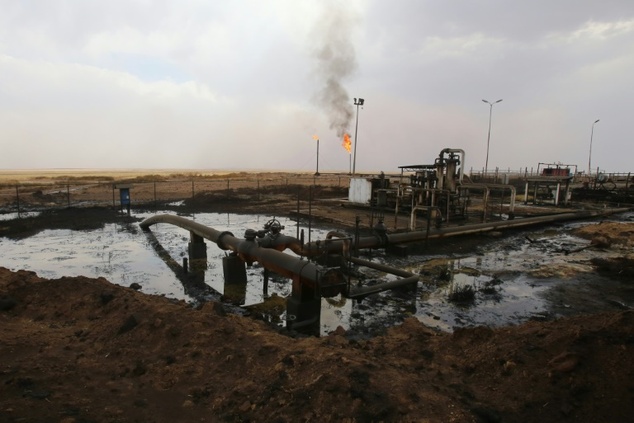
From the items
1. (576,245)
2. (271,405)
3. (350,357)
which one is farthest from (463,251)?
(271,405)

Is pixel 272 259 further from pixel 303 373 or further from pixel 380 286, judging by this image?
pixel 303 373

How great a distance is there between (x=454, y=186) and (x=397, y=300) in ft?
43.3

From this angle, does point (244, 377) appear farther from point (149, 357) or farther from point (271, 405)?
point (149, 357)

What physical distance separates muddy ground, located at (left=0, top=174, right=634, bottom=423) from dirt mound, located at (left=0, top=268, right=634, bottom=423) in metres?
0.02

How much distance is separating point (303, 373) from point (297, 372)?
0.31 ft

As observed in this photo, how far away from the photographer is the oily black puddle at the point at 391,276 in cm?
840

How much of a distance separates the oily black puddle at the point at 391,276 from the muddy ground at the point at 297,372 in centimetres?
196

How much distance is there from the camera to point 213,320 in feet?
19.9

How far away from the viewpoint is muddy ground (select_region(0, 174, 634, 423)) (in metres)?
3.82

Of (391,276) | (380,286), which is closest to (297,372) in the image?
(380,286)

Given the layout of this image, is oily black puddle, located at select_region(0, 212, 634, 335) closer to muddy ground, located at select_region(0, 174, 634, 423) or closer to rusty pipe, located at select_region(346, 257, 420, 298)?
rusty pipe, located at select_region(346, 257, 420, 298)

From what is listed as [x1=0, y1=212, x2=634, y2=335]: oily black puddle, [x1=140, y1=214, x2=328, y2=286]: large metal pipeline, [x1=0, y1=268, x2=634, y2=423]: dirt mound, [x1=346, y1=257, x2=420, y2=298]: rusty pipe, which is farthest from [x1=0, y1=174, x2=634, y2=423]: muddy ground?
[x1=0, y1=212, x2=634, y2=335]: oily black puddle

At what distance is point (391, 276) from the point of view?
1126 centimetres

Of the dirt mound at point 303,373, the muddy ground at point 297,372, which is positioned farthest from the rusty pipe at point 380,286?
the dirt mound at point 303,373
